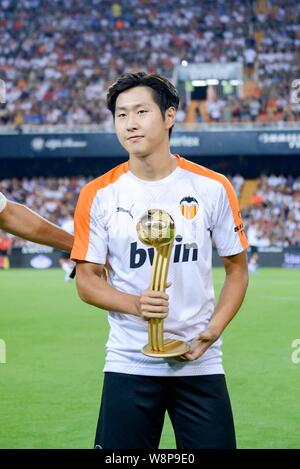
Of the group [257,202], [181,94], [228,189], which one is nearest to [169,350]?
[228,189]

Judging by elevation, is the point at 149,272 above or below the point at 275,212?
below

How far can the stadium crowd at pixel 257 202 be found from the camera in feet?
109

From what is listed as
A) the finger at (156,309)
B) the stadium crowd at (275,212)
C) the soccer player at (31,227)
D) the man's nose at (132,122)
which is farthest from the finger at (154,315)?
the stadium crowd at (275,212)

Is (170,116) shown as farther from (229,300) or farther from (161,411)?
(161,411)

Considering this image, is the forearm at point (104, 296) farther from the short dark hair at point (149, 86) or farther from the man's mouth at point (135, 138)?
the short dark hair at point (149, 86)

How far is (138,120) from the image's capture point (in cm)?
404

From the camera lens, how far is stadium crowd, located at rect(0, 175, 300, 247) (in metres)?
33.3

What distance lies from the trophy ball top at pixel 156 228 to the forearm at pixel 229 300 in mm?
725

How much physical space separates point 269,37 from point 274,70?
212 cm

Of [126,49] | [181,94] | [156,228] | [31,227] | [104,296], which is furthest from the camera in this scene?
[126,49]

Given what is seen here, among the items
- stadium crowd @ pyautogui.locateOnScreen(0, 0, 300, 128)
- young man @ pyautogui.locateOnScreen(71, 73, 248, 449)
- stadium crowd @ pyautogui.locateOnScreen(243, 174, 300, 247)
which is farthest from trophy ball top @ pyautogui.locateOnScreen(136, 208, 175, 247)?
stadium crowd @ pyautogui.locateOnScreen(0, 0, 300, 128)

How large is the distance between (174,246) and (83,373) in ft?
21.8

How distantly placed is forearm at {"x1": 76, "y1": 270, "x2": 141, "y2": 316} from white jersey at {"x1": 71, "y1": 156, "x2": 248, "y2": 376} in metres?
0.10
